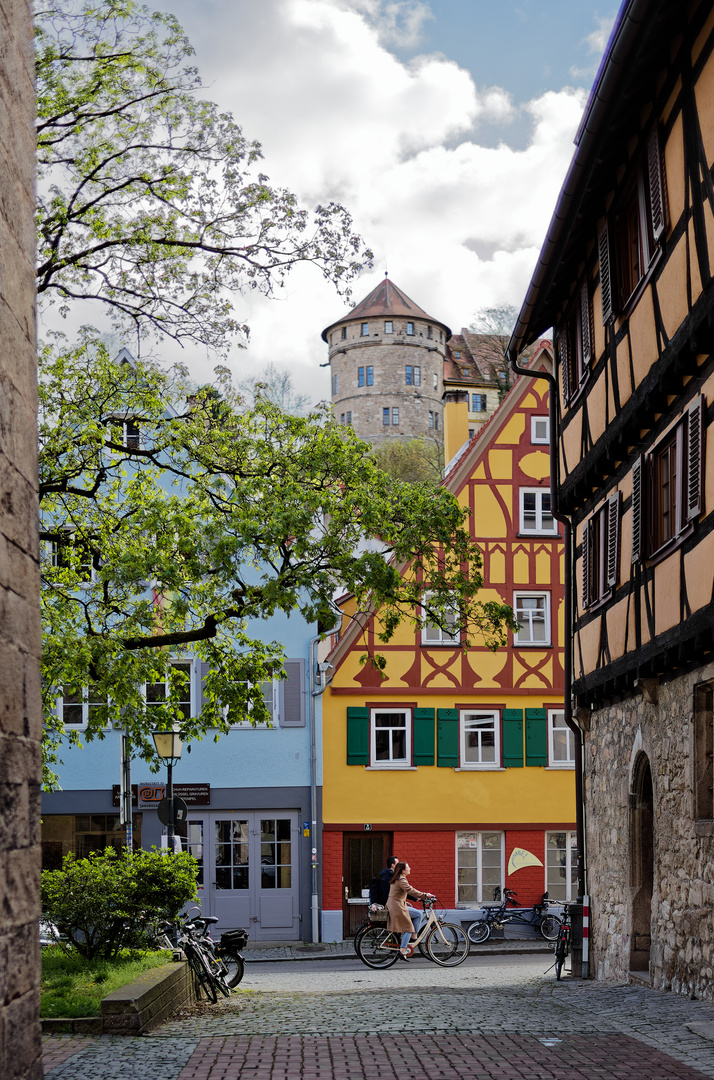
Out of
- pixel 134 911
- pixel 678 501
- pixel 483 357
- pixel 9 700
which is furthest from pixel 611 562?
pixel 483 357

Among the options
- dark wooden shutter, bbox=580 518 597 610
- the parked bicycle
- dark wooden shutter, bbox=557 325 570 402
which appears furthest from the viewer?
the parked bicycle

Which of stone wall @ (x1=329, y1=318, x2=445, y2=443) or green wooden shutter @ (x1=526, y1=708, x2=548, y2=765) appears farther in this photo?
stone wall @ (x1=329, y1=318, x2=445, y2=443)

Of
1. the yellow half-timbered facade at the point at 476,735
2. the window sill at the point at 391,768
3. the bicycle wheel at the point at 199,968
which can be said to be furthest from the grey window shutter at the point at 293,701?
the bicycle wheel at the point at 199,968

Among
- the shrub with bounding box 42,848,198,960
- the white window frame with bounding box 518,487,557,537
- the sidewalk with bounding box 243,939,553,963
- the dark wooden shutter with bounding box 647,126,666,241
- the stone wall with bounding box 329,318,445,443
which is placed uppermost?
the stone wall with bounding box 329,318,445,443

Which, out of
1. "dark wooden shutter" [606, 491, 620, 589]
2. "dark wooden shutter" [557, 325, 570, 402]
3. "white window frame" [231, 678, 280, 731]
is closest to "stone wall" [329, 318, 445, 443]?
"white window frame" [231, 678, 280, 731]

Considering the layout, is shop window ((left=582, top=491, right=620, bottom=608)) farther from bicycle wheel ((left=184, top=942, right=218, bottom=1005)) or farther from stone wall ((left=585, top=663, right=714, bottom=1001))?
bicycle wheel ((left=184, top=942, right=218, bottom=1005))

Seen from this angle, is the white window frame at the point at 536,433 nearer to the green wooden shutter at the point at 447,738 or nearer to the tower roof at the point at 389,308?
the green wooden shutter at the point at 447,738

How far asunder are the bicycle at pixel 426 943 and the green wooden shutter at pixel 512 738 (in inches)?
316

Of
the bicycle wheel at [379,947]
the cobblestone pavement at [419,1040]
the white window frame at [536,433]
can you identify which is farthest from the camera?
the white window frame at [536,433]

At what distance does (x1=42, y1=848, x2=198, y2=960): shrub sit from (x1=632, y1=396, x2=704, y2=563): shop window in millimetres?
5495

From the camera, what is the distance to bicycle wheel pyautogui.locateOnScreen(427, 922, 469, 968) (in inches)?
730

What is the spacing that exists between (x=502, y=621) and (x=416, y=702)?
11.2 meters

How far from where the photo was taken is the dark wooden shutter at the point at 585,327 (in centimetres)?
1473

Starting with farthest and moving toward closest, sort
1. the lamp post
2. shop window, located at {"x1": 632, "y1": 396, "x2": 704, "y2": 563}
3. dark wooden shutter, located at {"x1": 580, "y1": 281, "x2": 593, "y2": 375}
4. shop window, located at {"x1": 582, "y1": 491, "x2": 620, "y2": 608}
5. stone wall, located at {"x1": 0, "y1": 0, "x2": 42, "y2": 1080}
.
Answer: the lamp post < dark wooden shutter, located at {"x1": 580, "y1": 281, "x2": 593, "y2": 375} < shop window, located at {"x1": 582, "y1": 491, "x2": 620, "y2": 608} < shop window, located at {"x1": 632, "y1": 396, "x2": 704, "y2": 563} < stone wall, located at {"x1": 0, "y1": 0, "x2": 42, "y2": 1080}
